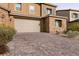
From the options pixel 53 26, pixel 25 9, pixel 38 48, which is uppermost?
pixel 25 9

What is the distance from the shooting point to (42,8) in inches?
914

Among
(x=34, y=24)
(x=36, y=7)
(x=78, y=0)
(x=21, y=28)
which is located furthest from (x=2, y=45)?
(x=36, y=7)

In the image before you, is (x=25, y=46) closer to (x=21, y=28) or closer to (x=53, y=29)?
(x=21, y=28)

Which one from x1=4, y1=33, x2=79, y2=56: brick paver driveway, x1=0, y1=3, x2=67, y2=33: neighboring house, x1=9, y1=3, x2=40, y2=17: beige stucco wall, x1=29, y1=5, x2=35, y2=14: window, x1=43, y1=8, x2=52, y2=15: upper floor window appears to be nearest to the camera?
x1=4, y1=33, x2=79, y2=56: brick paver driveway

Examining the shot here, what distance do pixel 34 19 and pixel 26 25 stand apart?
9.78 ft

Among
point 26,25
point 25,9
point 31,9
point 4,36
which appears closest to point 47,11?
point 31,9

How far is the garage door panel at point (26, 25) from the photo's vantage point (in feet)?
52.5

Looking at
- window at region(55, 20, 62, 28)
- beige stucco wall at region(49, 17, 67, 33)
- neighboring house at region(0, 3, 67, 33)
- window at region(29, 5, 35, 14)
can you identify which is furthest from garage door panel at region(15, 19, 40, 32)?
window at region(29, 5, 35, 14)

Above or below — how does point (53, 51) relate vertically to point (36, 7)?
below

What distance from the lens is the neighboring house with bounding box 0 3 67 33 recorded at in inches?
681

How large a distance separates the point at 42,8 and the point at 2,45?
1395 cm

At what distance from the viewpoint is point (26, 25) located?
1714 centimetres

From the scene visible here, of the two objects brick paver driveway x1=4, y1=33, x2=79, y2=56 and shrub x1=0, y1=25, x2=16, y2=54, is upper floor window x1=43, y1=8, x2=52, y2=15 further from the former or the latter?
shrub x1=0, y1=25, x2=16, y2=54

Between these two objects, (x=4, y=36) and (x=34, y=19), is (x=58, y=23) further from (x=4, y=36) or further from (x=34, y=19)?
(x=4, y=36)
